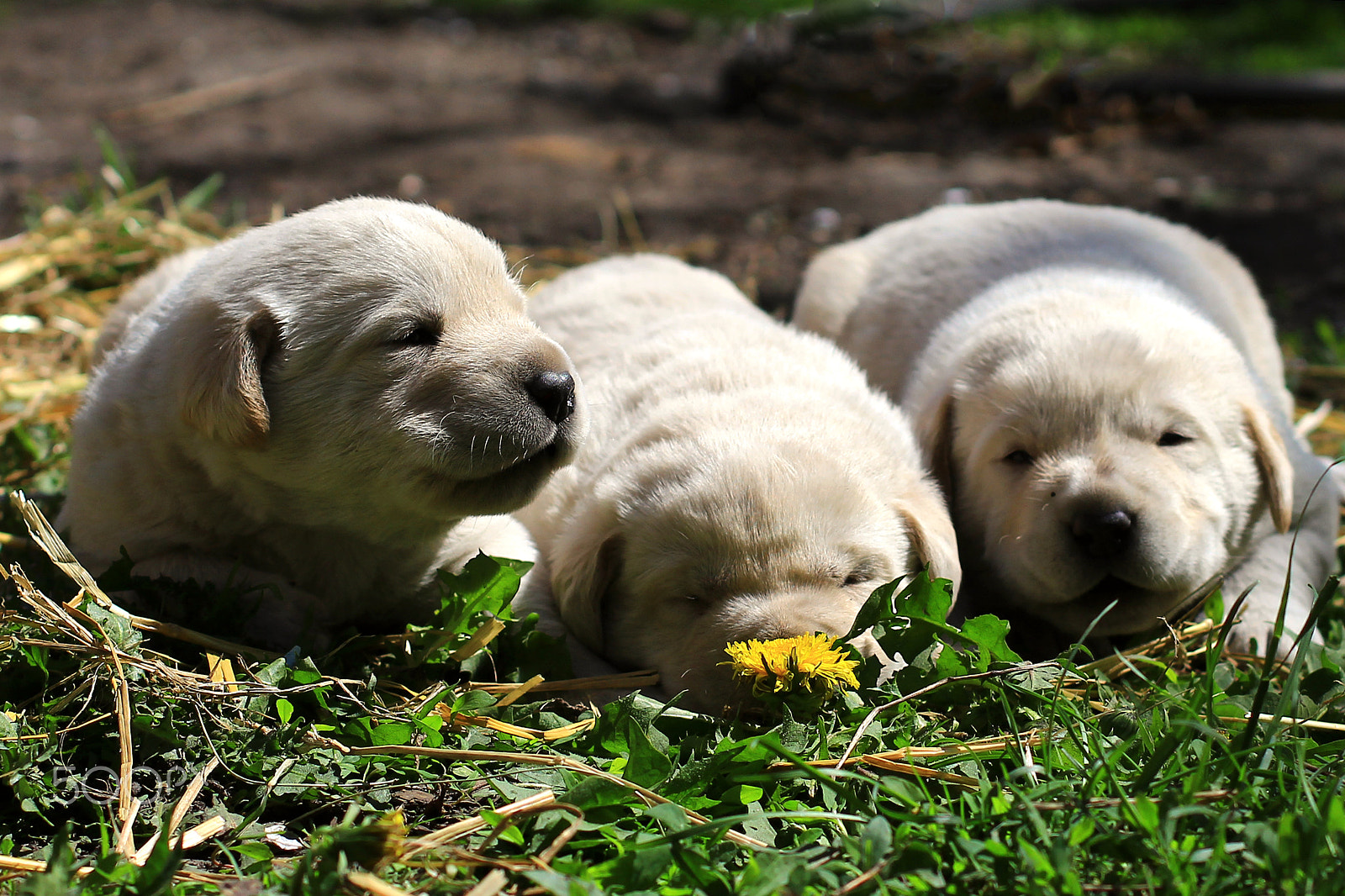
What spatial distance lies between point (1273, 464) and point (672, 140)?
249 inches

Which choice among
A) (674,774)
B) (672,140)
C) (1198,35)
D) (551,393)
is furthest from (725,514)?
(1198,35)

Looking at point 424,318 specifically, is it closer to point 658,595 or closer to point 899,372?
point 658,595

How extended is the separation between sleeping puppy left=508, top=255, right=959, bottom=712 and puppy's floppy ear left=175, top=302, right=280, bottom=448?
0.96m

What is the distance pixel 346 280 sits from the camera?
3.06m

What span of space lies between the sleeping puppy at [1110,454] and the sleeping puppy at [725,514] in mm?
279

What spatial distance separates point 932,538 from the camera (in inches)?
129

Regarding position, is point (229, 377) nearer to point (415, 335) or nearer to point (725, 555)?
point (415, 335)

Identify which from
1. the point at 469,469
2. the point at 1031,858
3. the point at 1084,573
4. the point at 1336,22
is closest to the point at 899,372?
the point at 1084,573

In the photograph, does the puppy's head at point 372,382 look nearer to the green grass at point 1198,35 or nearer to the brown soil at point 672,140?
the brown soil at point 672,140

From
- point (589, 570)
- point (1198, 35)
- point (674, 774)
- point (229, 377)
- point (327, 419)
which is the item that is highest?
point (229, 377)

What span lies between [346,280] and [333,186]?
5.03 meters

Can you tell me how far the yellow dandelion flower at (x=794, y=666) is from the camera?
2816 millimetres

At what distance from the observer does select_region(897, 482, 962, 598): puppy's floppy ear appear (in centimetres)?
327

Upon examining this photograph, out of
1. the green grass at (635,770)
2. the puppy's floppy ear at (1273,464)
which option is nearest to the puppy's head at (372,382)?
the green grass at (635,770)
